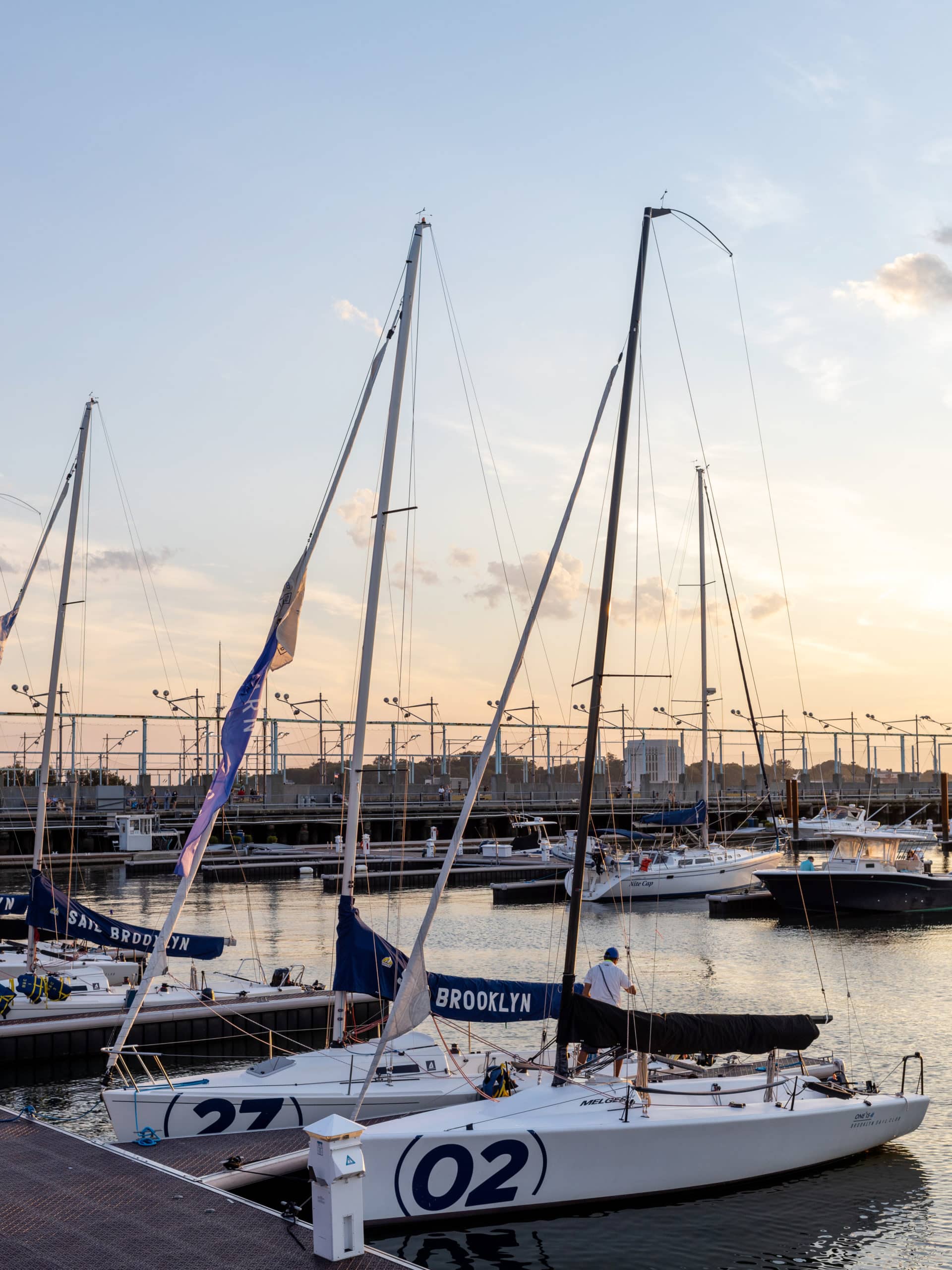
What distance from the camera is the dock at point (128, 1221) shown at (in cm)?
1141

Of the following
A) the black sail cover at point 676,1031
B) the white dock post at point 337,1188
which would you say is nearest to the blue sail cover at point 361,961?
the black sail cover at point 676,1031

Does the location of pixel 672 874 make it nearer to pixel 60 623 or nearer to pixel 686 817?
pixel 686 817

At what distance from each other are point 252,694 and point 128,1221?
7079 mm

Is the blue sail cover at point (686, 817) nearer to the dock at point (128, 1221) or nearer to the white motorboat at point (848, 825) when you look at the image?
the white motorboat at point (848, 825)

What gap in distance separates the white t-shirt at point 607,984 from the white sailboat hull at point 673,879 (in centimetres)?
3528

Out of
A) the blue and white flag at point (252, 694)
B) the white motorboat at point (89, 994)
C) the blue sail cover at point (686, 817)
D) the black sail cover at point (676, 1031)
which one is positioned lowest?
the white motorboat at point (89, 994)

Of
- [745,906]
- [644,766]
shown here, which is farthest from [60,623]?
[644,766]

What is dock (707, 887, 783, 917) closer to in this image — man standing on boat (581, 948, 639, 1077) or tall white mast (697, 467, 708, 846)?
tall white mast (697, 467, 708, 846)

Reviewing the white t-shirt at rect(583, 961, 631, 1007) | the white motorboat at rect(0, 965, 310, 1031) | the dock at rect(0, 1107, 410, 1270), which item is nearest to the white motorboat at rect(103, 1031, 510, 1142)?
the dock at rect(0, 1107, 410, 1270)

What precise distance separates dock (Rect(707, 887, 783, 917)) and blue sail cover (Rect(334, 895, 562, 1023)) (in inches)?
1324

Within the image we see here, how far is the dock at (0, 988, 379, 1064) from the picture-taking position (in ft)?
75.7

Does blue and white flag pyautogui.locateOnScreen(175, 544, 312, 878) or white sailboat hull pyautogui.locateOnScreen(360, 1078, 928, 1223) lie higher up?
blue and white flag pyautogui.locateOnScreen(175, 544, 312, 878)

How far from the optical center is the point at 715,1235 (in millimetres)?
14664

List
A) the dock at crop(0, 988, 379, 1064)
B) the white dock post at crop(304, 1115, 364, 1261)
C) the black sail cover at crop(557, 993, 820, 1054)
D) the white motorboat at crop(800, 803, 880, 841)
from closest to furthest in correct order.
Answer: the white dock post at crop(304, 1115, 364, 1261), the black sail cover at crop(557, 993, 820, 1054), the dock at crop(0, 988, 379, 1064), the white motorboat at crop(800, 803, 880, 841)
